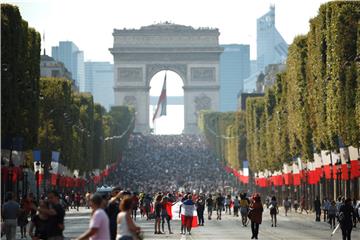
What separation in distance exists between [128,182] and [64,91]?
160 feet

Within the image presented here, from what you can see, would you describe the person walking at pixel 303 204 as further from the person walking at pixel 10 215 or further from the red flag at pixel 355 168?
the person walking at pixel 10 215

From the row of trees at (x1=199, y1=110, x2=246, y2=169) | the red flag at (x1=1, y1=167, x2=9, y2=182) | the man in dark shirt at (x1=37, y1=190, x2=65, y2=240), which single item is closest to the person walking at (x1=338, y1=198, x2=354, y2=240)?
the man in dark shirt at (x1=37, y1=190, x2=65, y2=240)

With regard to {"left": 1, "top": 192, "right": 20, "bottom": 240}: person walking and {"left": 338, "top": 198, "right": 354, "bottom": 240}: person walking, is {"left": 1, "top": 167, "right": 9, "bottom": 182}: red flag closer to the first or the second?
{"left": 1, "top": 192, "right": 20, "bottom": 240}: person walking

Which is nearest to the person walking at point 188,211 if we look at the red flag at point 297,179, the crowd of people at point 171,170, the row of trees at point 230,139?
the red flag at point 297,179

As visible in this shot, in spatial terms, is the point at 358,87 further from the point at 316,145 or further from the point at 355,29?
the point at 316,145

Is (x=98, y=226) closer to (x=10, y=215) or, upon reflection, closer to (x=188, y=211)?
(x=10, y=215)

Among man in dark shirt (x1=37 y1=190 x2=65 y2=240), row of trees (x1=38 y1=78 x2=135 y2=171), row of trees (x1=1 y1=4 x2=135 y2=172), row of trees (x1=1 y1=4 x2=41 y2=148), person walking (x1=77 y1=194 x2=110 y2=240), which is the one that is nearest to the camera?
person walking (x1=77 y1=194 x2=110 y2=240)

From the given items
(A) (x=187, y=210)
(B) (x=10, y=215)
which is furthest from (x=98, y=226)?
(A) (x=187, y=210)

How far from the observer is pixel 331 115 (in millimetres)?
70312

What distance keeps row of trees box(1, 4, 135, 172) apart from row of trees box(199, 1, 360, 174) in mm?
15206

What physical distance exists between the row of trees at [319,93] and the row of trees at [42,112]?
1521cm

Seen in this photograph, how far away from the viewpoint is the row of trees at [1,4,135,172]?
228 ft

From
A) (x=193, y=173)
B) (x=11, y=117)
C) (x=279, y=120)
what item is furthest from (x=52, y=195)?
(x=193, y=173)

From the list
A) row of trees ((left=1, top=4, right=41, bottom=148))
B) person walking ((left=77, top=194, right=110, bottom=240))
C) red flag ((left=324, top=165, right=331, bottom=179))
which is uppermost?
row of trees ((left=1, top=4, right=41, bottom=148))
